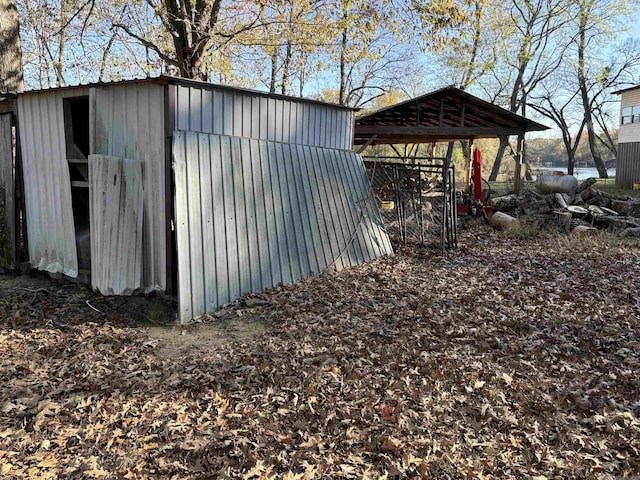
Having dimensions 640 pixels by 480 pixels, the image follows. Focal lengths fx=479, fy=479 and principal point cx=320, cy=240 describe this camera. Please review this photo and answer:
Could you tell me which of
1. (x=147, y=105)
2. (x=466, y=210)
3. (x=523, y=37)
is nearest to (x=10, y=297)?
(x=147, y=105)

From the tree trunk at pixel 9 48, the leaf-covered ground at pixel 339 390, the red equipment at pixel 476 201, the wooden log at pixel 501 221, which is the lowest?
the leaf-covered ground at pixel 339 390

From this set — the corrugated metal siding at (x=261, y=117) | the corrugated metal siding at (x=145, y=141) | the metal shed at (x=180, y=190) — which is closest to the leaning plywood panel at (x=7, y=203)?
the metal shed at (x=180, y=190)

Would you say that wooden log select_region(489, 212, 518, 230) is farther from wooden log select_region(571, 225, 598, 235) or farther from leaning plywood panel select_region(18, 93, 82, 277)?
leaning plywood panel select_region(18, 93, 82, 277)

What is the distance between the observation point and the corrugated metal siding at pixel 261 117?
17.0ft

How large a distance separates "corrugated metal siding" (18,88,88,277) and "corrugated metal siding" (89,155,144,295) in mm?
882

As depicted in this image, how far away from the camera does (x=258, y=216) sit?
5863mm

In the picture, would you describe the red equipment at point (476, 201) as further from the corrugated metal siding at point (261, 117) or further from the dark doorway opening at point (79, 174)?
the dark doorway opening at point (79, 174)

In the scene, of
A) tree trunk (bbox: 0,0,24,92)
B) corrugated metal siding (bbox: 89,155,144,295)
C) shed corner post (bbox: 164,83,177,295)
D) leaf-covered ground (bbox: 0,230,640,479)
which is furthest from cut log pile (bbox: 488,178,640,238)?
tree trunk (bbox: 0,0,24,92)

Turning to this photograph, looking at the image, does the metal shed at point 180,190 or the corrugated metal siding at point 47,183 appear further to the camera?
the corrugated metal siding at point 47,183

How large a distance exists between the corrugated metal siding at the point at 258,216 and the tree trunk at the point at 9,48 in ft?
16.1

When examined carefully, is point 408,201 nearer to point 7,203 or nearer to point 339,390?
point 339,390

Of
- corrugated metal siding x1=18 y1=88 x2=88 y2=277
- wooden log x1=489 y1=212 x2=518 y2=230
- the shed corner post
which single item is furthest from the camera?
wooden log x1=489 y1=212 x2=518 y2=230

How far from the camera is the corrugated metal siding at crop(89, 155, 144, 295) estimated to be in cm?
514

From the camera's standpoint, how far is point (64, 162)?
5.80 meters
